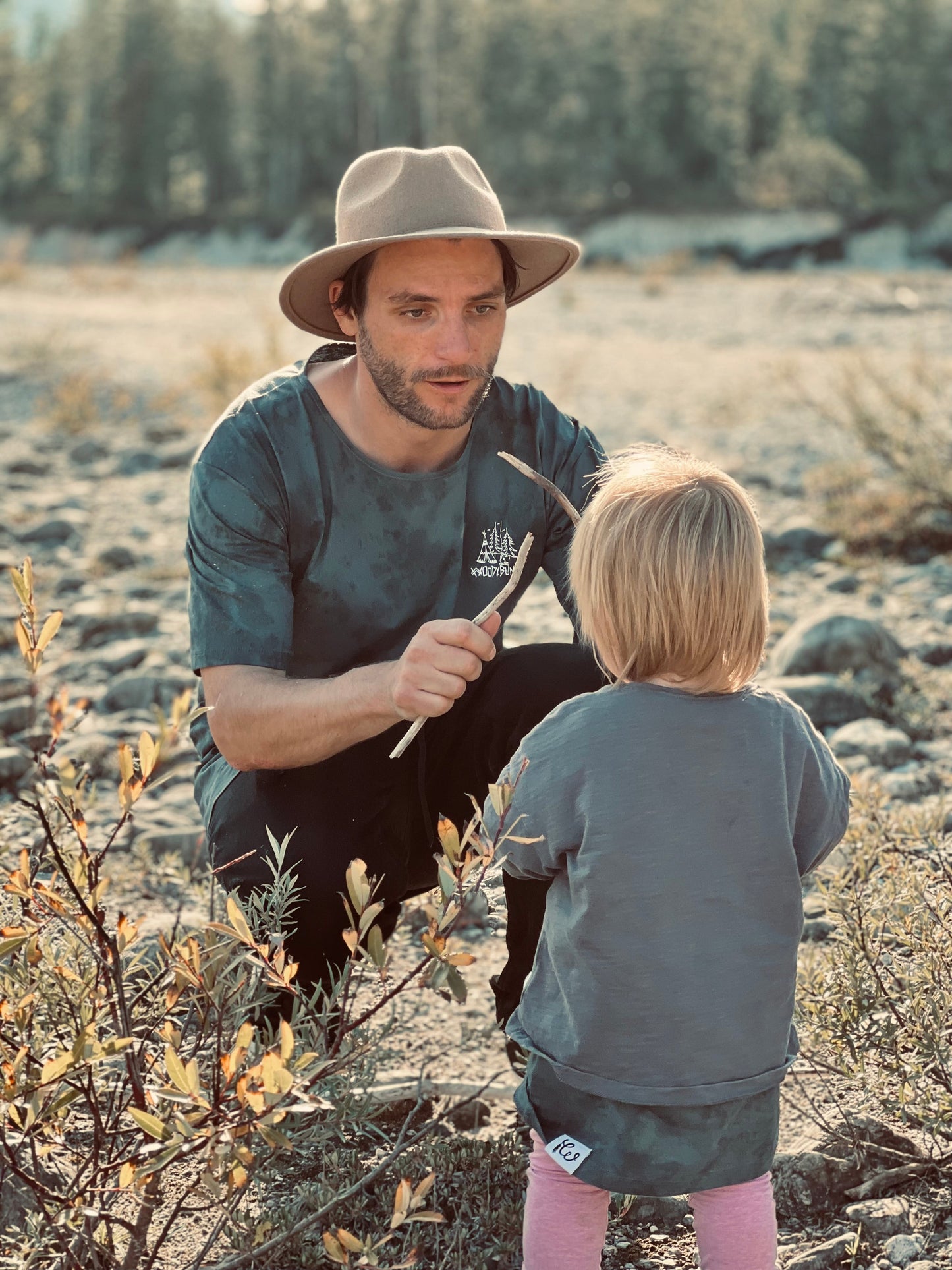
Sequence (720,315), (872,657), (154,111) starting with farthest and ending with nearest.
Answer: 1. (154,111)
2. (720,315)
3. (872,657)

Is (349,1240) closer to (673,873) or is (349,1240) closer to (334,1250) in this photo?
(334,1250)

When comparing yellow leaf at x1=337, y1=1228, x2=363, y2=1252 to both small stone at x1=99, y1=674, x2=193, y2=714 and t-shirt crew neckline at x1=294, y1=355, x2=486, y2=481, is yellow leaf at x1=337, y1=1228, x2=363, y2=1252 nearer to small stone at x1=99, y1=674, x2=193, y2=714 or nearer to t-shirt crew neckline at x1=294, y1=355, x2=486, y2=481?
t-shirt crew neckline at x1=294, y1=355, x2=486, y2=481

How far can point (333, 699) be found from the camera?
237 centimetres

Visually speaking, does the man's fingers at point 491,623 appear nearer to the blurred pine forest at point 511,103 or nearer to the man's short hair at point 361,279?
the man's short hair at point 361,279

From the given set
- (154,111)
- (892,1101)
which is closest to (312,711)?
(892,1101)

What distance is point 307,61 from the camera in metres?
62.4

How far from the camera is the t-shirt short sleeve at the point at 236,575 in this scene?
8.45ft

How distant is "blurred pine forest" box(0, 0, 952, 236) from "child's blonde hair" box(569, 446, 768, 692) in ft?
156

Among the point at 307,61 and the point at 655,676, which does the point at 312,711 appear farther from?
the point at 307,61

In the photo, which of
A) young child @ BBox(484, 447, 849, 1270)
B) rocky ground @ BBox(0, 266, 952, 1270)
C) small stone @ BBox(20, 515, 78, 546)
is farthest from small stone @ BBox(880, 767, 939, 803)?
small stone @ BBox(20, 515, 78, 546)

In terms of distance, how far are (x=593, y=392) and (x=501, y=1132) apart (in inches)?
336

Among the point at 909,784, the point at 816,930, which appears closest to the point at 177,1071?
the point at 816,930

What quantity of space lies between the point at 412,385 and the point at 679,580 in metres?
1.04

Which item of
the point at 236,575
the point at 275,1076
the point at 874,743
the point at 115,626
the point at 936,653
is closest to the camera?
the point at 275,1076
